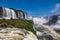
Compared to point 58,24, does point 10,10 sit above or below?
above

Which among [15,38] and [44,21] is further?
[44,21]

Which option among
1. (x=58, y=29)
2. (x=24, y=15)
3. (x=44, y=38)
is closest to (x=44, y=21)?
(x=58, y=29)

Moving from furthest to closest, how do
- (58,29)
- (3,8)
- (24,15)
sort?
(58,29) → (24,15) → (3,8)

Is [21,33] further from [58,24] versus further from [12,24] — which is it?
[58,24]

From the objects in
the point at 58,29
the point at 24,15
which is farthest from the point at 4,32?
the point at 58,29

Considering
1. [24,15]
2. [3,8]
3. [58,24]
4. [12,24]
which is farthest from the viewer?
[58,24]

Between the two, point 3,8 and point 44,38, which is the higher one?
point 3,8

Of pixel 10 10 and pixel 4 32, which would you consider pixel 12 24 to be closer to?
pixel 4 32

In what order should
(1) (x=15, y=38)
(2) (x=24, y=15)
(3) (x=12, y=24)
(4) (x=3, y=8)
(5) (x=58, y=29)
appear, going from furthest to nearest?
(5) (x=58, y=29) → (2) (x=24, y=15) → (4) (x=3, y=8) → (3) (x=12, y=24) → (1) (x=15, y=38)

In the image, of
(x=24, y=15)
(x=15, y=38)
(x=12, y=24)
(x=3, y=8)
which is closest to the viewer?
(x=15, y=38)
